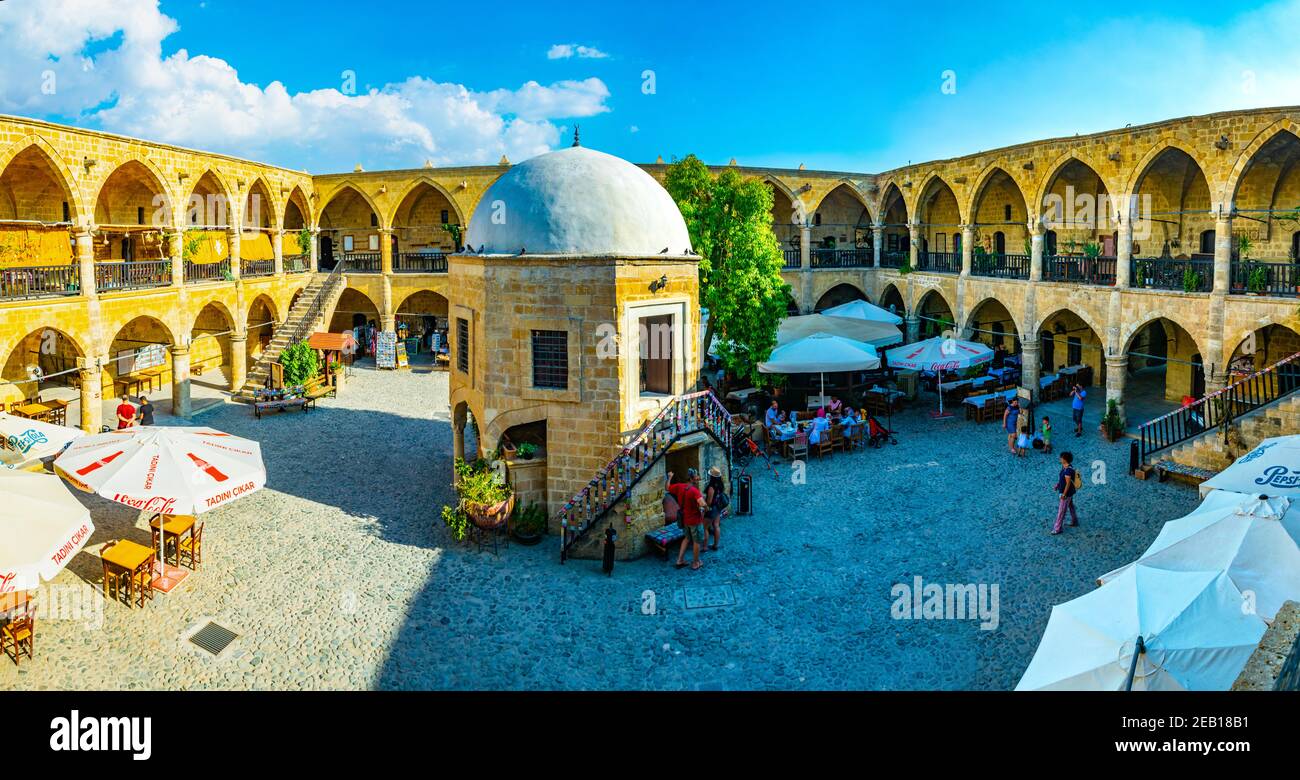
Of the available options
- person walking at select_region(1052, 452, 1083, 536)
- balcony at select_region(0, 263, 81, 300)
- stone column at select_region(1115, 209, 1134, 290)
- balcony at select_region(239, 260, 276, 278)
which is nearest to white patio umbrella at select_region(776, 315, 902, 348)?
stone column at select_region(1115, 209, 1134, 290)

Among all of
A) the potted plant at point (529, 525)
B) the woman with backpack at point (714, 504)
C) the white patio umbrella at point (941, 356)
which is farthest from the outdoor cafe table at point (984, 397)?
the potted plant at point (529, 525)

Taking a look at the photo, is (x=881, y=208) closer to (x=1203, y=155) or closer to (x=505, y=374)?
(x=1203, y=155)

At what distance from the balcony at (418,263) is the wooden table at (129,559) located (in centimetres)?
2088

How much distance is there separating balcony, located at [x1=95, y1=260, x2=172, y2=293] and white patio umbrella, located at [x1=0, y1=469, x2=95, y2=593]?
40.3 feet

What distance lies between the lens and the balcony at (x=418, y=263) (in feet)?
101

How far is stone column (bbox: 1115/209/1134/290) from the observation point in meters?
19.9

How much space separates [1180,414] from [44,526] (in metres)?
18.5

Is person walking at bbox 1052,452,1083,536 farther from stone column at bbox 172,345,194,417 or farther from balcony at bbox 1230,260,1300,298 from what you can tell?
stone column at bbox 172,345,194,417

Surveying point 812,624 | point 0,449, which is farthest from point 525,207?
point 0,449

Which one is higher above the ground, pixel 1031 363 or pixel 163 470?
pixel 1031 363

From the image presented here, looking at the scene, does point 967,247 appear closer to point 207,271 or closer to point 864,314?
point 864,314

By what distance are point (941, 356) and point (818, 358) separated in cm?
349

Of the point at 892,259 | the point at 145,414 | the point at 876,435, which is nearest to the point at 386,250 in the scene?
the point at 145,414

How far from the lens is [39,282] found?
18688mm
